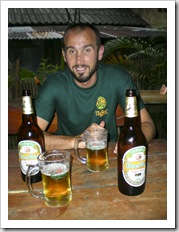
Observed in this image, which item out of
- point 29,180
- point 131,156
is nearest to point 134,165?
point 131,156

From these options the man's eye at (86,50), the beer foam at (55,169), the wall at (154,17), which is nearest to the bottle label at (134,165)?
the beer foam at (55,169)

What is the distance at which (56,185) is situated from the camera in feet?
2.88

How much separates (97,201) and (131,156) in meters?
0.22

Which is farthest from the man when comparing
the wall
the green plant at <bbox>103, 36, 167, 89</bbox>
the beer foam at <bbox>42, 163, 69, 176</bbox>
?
the wall

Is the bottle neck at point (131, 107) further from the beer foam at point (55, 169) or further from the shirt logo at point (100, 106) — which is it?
the shirt logo at point (100, 106)

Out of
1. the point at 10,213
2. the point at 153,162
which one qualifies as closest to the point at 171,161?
the point at 153,162

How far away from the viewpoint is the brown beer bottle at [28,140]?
0.98 m

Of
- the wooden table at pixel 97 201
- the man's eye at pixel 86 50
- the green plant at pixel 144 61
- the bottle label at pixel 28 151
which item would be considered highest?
the green plant at pixel 144 61

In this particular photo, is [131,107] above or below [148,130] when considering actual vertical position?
above

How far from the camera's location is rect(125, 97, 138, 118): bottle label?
903mm

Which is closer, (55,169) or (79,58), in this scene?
(55,169)

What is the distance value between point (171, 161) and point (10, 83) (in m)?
2.74

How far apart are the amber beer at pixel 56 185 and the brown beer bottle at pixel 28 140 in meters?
0.13

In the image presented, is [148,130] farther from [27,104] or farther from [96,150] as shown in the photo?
[27,104]
